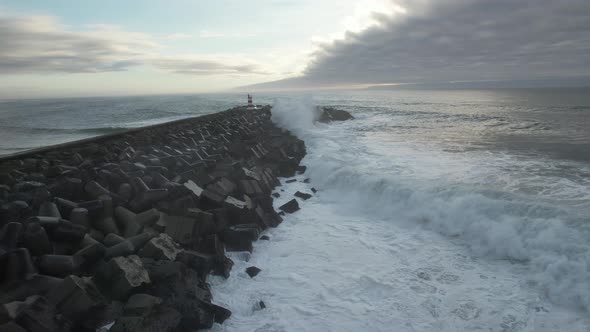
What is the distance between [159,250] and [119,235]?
2.96ft

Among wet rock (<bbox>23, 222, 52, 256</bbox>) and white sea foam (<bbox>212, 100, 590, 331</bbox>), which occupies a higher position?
wet rock (<bbox>23, 222, 52, 256</bbox>)

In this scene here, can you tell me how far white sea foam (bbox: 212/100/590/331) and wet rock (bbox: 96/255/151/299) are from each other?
0.98 m

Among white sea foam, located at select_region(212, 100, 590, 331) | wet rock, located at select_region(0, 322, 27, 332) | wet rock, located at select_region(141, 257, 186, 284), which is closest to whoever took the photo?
wet rock, located at select_region(0, 322, 27, 332)

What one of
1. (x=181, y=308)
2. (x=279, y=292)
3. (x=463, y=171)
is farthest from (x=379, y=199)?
(x=181, y=308)

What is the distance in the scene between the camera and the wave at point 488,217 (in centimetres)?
450

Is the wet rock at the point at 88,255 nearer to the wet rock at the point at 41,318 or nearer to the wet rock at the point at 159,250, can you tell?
the wet rock at the point at 159,250

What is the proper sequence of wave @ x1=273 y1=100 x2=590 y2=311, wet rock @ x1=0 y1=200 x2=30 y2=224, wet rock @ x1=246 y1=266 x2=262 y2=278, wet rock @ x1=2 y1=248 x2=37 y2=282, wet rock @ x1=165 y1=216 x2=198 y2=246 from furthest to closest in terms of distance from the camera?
1. wet rock @ x1=165 y1=216 x2=198 y2=246
2. wet rock @ x1=246 y1=266 x2=262 y2=278
3. wave @ x1=273 y1=100 x2=590 y2=311
4. wet rock @ x1=0 y1=200 x2=30 y2=224
5. wet rock @ x1=2 y1=248 x2=37 y2=282

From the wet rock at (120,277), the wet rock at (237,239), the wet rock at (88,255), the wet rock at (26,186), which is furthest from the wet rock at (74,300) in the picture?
the wet rock at (26,186)

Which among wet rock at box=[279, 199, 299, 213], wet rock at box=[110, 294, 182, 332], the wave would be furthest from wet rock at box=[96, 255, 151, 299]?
the wave

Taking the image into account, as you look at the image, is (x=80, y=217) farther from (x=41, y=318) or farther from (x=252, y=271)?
(x=252, y=271)

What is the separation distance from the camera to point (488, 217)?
20.1ft

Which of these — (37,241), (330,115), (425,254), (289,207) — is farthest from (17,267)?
(330,115)

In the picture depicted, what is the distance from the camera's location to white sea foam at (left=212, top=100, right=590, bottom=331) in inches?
152

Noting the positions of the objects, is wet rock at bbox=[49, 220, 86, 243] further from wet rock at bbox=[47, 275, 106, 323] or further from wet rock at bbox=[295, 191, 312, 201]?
wet rock at bbox=[295, 191, 312, 201]
